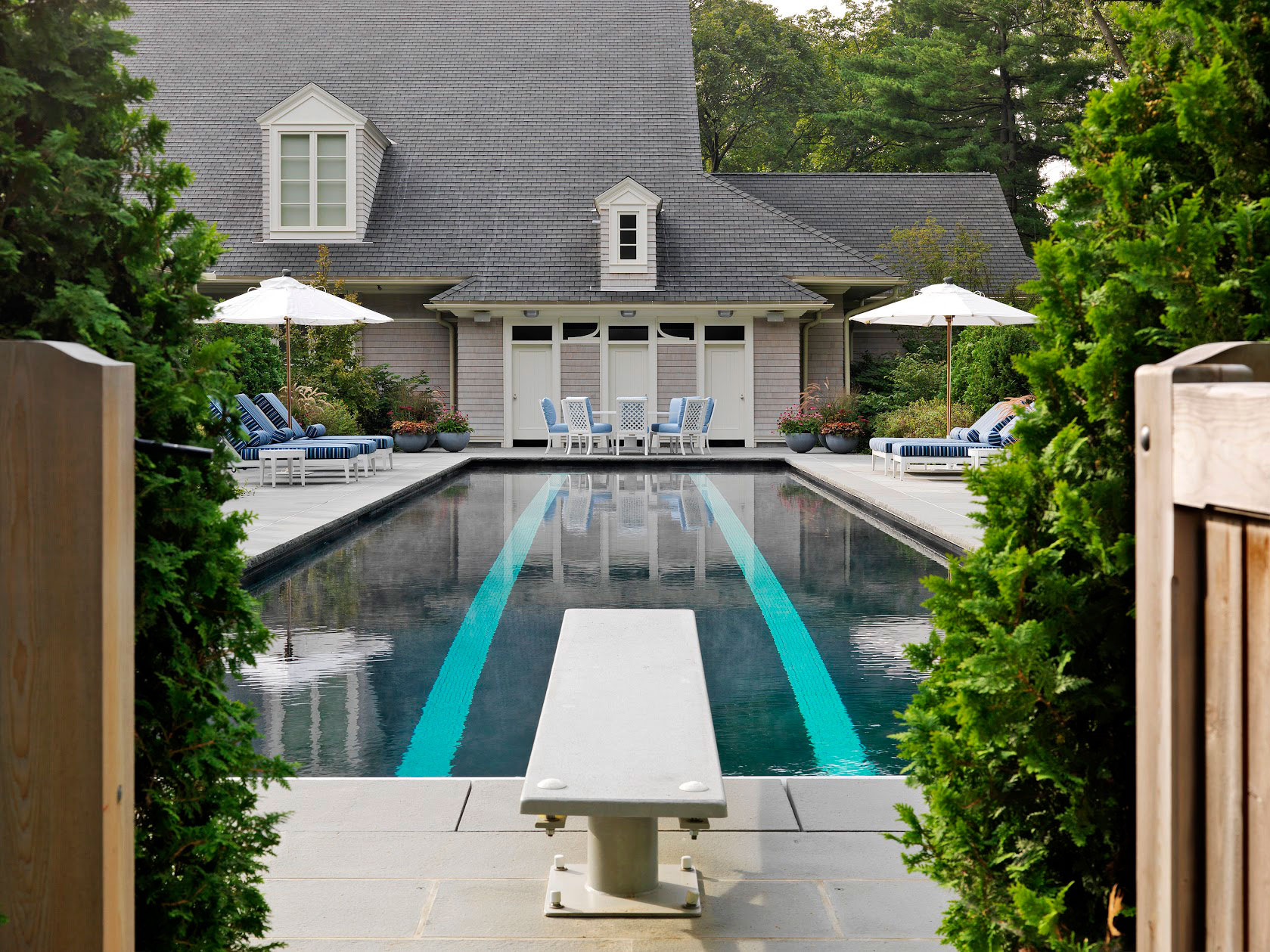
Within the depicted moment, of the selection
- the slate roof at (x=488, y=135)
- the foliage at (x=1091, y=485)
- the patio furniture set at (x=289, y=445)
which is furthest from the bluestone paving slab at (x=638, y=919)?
the slate roof at (x=488, y=135)

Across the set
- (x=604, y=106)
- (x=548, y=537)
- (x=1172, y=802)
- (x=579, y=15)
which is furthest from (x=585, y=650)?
(x=579, y=15)

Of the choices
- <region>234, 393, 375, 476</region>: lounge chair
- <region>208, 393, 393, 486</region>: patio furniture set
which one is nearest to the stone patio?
<region>208, 393, 393, 486</region>: patio furniture set

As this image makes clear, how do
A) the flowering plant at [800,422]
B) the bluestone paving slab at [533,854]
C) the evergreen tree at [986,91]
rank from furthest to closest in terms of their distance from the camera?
the evergreen tree at [986,91] < the flowering plant at [800,422] < the bluestone paving slab at [533,854]

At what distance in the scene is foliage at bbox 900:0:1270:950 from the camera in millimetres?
1879

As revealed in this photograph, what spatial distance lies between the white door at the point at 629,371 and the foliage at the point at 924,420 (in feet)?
17.0

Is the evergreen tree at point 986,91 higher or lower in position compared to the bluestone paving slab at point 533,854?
higher

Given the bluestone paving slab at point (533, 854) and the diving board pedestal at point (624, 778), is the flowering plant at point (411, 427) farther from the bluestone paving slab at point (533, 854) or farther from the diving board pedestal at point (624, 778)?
the bluestone paving slab at point (533, 854)

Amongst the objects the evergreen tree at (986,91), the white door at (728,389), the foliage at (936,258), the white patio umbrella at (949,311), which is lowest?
the white door at (728,389)

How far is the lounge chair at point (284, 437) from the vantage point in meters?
14.7

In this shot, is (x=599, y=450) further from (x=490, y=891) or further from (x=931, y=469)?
(x=490, y=891)

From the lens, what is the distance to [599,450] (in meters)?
22.3

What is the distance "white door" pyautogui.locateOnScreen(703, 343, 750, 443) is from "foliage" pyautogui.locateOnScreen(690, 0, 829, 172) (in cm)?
1662

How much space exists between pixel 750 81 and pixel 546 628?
3368cm

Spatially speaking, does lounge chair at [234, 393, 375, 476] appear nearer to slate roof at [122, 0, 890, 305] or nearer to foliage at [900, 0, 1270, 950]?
slate roof at [122, 0, 890, 305]
